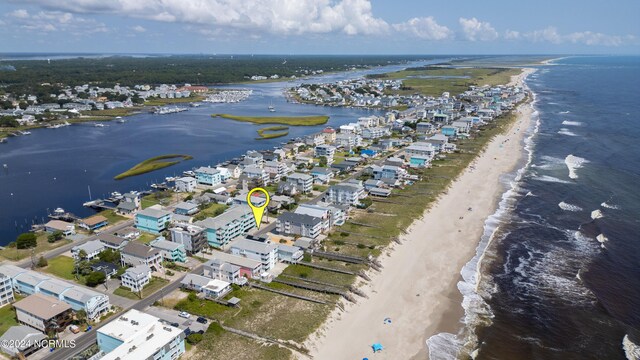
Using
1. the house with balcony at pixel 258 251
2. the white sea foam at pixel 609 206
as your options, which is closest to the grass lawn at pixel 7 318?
the house with balcony at pixel 258 251

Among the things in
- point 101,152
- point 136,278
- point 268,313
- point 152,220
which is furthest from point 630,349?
point 101,152

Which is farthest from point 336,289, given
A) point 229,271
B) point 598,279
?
point 598,279

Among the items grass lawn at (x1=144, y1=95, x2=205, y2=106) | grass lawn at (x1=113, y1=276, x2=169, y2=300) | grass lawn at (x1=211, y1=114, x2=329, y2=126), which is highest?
grass lawn at (x1=144, y1=95, x2=205, y2=106)

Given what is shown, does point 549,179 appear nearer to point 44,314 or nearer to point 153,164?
point 44,314

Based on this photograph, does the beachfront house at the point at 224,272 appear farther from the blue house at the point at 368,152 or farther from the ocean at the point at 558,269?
the blue house at the point at 368,152

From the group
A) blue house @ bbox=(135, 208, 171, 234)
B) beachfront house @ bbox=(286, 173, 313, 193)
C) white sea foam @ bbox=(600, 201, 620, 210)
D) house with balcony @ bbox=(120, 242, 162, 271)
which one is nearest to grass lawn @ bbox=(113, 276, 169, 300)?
house with balcony @ bbox=(120, 242, 162, 271)

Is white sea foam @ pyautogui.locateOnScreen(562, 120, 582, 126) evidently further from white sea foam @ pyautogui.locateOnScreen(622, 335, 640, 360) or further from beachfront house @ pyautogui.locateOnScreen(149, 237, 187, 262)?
beachfront house @ pyautogui.locateOnScreen(149, 237, 187, 262)
